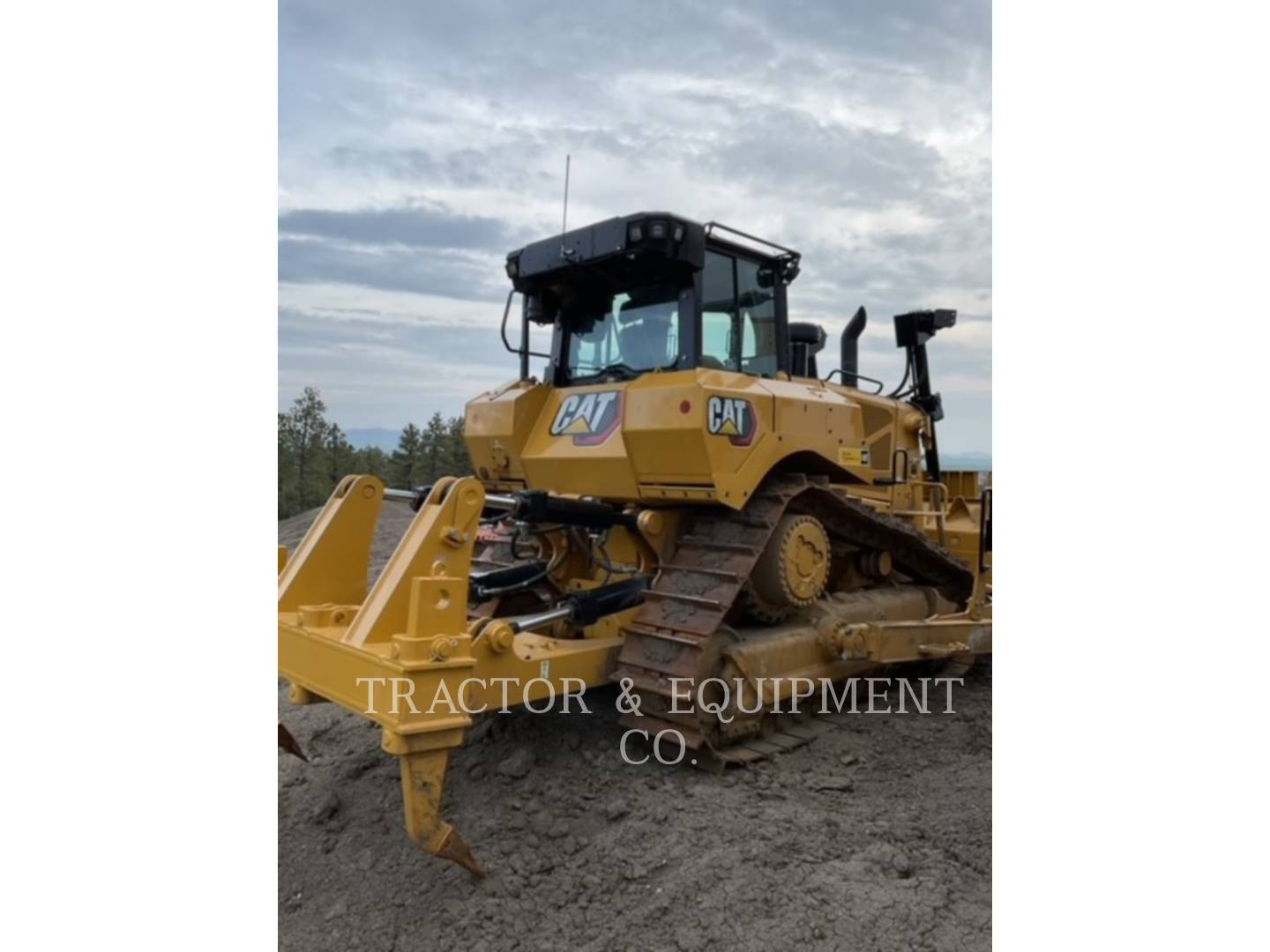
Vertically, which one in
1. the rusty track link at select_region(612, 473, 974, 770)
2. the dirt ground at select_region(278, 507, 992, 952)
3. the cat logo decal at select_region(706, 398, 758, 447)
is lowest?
the dirt ground at select_region(278, 507, 992, 952)

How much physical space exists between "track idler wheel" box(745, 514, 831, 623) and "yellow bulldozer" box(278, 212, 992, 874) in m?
0.01

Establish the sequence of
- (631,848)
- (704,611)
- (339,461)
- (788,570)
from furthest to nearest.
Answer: (339,461), (788,570), (704,611), (631,848)

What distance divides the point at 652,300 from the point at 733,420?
3.34 ft

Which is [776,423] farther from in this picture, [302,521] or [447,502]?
[302,521]

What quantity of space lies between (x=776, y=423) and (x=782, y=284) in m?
1.12

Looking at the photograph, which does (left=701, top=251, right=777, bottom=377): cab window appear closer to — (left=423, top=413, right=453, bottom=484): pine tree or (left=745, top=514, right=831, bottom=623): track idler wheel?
(left=745, top=514, right=831, bottom=623): track idler wheel

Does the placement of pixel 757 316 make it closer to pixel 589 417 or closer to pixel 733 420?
pixel 733 420

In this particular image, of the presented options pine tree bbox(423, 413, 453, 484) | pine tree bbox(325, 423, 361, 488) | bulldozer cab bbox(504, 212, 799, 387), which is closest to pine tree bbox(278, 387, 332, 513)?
pine tree bbox(325, 423, 361, 488)

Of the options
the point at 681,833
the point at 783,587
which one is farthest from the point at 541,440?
the point at 681,833

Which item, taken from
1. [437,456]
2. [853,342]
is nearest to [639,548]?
[853,342]

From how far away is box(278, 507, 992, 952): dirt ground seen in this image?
10.6ft

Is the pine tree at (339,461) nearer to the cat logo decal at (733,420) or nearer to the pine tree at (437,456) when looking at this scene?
Answer: the pine tree at (437,456)

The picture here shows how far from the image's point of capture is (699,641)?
427 cm

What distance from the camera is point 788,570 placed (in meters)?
4.94
